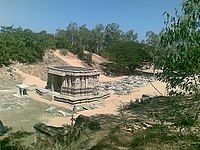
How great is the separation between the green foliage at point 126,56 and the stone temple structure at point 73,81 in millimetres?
14680

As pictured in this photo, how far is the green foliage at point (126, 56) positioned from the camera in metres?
37.8

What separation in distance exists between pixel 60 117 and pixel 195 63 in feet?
37.8

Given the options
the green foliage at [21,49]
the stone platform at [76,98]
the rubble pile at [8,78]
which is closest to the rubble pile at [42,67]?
the green foliage at [21,49]

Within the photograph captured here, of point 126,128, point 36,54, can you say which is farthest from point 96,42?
point 126,128

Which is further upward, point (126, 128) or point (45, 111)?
point (126, 128)

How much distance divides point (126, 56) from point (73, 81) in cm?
1687

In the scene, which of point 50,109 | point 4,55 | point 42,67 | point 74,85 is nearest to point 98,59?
point 42,67

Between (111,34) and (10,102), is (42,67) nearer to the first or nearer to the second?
(10,102)

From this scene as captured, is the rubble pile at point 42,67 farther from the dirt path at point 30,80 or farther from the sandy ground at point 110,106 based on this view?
the sandy ground at point 110,106

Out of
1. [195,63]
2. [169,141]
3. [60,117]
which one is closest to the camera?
[195,63]

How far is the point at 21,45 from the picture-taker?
113ft

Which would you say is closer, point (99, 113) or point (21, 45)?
point (99, 113)

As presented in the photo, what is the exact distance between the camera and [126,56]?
1507 inches

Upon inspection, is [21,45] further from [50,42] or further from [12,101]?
[12,101]
